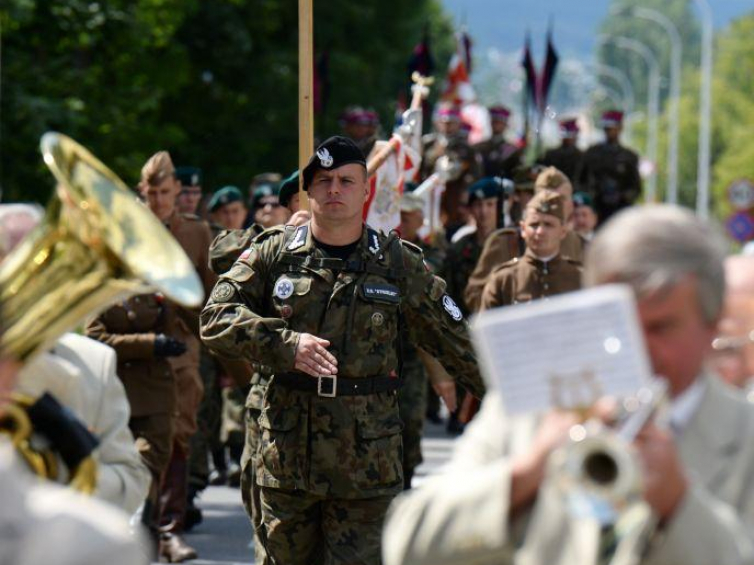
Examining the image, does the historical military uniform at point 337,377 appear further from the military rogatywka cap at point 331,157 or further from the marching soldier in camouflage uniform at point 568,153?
the marching soldier in camouflage uniform at point 568,153

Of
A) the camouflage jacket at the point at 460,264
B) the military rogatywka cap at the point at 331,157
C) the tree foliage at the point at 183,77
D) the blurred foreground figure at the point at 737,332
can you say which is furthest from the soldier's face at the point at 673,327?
the tree foliage at the point at 183,77

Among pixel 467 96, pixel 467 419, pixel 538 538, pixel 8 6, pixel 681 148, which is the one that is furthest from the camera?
pixel 681 148

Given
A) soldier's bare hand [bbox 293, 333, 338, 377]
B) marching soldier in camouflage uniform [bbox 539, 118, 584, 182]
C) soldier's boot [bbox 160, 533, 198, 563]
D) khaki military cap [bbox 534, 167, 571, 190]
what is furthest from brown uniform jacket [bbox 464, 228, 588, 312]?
marching soldier in camouflage uniform [bbox 539, 118, 584, 182]

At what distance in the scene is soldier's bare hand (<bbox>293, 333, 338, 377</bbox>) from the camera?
8.30m

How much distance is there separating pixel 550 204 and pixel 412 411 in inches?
94.4

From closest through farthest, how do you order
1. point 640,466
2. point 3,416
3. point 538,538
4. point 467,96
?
point 640,466, point 538,538, point 3,416, point 467,96

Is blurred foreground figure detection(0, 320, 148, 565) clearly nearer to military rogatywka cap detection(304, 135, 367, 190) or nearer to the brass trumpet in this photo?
the brass trumpet

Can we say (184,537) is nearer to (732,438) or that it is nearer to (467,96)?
(732,438)

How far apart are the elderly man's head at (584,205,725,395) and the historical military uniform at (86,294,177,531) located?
7.41 metres

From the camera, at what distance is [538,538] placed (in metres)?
4.11

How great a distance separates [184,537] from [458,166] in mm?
10907

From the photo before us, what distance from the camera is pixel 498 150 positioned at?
25781 mm

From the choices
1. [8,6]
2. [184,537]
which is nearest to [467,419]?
[184,537]

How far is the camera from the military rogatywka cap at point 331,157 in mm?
8922
